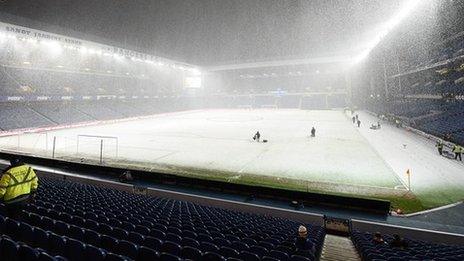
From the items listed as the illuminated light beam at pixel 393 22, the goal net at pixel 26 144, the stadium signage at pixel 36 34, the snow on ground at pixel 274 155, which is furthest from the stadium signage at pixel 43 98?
the illuminated light beam at pixel 393 22

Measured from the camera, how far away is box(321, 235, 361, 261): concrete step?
7.22 metres

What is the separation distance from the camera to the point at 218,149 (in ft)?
80.0

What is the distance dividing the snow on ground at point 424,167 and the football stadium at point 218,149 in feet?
0.52

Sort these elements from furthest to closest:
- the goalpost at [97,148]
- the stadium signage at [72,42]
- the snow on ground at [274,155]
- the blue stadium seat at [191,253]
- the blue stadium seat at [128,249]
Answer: the stadium signage at [72,42]
the goalpost at [97,148]
the snow on ground at [274,155]
the blue stadium seat at [191,253]
the blue stadium seat at [128,249]

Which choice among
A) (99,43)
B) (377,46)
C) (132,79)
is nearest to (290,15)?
(377,46)

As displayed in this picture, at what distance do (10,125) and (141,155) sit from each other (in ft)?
81.5

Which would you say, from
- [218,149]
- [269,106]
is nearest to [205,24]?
[218,149]

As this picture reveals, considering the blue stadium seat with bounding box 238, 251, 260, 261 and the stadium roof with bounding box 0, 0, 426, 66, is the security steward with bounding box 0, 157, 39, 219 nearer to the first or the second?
the blue stadium seat with bounding box 238, 251, 260, 261

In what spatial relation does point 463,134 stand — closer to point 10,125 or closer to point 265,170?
point 265,170

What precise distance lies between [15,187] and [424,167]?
71.4 feet

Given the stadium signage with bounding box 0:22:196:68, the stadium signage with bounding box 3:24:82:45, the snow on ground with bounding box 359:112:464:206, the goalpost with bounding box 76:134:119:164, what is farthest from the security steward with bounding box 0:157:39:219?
the stadium signage with bounding box 3:24:82:45

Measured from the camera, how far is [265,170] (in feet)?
58.3

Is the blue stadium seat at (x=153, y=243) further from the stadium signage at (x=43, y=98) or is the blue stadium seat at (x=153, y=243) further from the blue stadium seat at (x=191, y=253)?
the stadium signage at (x=43, y=98)

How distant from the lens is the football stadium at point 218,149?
6.29 metres
